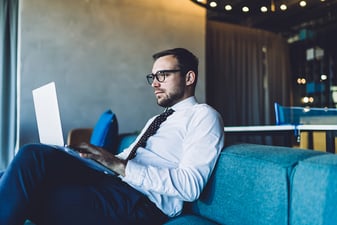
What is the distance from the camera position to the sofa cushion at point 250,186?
0.98 m

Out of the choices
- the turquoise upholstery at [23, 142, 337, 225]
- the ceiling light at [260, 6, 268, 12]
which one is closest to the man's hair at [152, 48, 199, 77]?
the turquoise upholstery at [23, 142, 337, 225]

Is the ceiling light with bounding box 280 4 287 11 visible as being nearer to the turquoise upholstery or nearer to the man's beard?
the man's beard

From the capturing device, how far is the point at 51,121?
1448 mm

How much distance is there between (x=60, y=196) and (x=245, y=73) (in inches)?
208

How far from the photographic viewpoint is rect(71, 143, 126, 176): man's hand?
4.10 ft

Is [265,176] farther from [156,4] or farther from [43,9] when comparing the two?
[156,4]

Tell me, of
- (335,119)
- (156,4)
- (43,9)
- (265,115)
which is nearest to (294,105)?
(265,115)

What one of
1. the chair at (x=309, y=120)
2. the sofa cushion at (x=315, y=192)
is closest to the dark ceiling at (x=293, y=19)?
the chair at (x=309, y=120)

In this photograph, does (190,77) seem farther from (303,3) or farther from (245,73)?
(245,73)

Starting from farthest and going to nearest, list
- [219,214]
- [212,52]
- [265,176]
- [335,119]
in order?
1. [212,52]
2. [335,119]
3. [219,214]
4. [265,176]

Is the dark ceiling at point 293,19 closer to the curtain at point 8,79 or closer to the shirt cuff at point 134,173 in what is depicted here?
the curtain at point 8,79

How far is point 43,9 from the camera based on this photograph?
389 centimetres

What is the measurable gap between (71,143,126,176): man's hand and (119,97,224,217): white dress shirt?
0.03 metres

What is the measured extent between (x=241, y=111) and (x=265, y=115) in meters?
0.57
